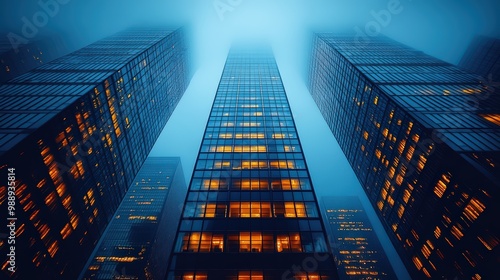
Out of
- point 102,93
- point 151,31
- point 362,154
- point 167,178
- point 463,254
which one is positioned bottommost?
point 167,178

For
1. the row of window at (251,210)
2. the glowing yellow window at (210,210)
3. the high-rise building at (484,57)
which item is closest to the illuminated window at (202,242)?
the glowing yellow window at (210,210)

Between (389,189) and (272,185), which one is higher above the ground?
(272,185)

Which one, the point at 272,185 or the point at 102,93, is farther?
the point at 102,93

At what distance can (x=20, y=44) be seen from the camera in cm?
10500

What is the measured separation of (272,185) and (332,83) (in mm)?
56795

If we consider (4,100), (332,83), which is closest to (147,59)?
(4,100)

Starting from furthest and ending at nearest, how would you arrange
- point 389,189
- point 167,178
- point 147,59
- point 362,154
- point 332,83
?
1. point 167,178
2. point 332,83
3. point 147,59
4. point 362,154
5. point 389,189

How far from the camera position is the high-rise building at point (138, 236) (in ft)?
472

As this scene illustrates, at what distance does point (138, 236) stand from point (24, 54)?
380 ft

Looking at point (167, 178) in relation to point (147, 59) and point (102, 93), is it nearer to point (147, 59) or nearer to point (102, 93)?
point (147, 59)

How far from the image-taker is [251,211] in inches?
1368

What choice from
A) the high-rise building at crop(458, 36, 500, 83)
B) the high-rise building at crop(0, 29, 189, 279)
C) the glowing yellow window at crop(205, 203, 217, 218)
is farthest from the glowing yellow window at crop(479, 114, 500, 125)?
the high-rise building at crop(458, 36, 500, 83)

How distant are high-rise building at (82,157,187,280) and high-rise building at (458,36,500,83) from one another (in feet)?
636

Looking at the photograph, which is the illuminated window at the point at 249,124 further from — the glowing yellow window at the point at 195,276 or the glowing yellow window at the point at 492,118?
the glowing yellow window at the point at 492,118
